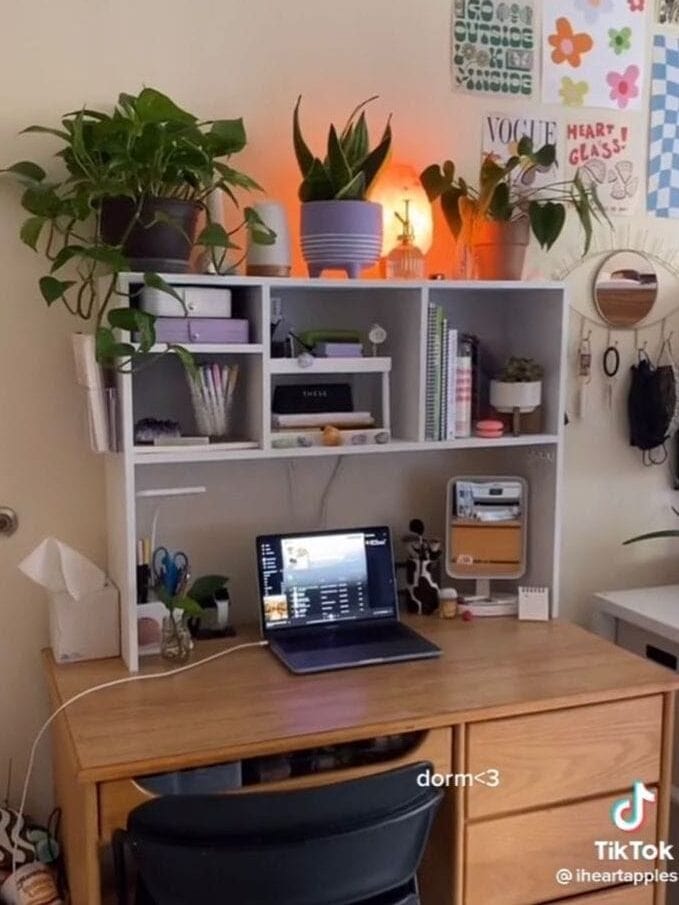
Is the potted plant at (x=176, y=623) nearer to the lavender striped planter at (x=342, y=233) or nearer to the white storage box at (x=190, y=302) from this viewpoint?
the white storage box at (x=190, y=302)

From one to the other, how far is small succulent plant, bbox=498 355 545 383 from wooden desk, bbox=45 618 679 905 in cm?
63

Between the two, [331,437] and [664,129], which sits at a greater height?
[664,129]

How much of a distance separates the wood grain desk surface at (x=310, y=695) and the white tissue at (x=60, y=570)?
0.51 feet

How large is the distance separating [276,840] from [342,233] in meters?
1.17

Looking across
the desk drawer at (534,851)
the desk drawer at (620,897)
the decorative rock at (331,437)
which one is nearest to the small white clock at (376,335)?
the decorative rock at (331,437)

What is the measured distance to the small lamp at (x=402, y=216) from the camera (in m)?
2.13

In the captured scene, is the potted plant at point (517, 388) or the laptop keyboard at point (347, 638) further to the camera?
the potted plant at point (517, 388)

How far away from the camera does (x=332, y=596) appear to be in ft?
6.89

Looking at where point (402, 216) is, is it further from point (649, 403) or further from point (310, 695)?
point (310, 695)

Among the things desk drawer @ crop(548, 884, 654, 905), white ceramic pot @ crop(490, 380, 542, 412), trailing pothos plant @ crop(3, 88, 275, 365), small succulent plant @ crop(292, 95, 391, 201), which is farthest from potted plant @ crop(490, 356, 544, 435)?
desk drawer @ crop(548, 884, 654, 905)

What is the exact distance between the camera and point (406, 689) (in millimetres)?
1804

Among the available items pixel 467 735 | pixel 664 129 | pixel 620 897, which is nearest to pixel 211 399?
pixel 467 735

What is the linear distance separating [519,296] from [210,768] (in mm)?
1286

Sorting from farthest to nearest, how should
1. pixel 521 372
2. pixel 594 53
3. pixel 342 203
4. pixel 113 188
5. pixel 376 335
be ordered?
pixel 594 53, pixel 521 372, pixel 376 335, pixel 342 203, pixel 113 188
